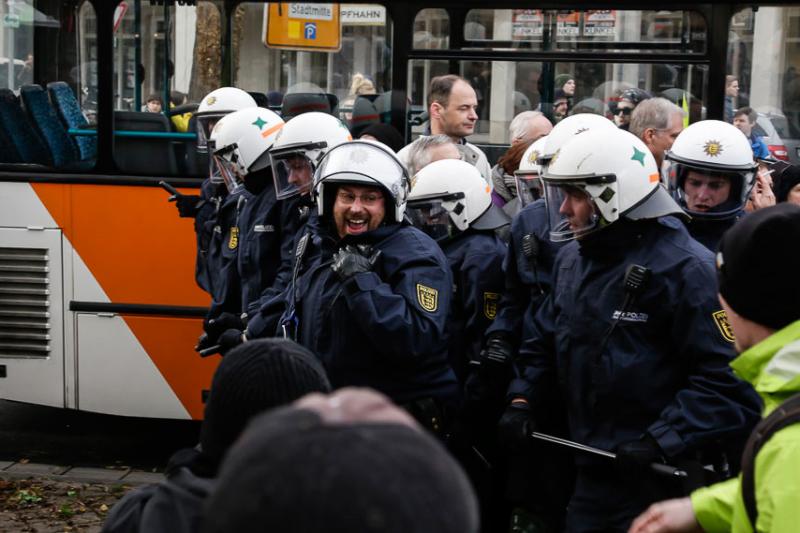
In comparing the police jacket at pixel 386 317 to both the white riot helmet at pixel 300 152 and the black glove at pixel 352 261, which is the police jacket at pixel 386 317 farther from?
the white riot helmet at pixel 300 152

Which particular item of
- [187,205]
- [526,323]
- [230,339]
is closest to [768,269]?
[526,323]

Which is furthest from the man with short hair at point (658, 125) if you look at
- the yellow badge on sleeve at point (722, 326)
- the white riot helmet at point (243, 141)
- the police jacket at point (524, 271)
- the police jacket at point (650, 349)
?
the yellow badge on sleeve at point (722, 326)

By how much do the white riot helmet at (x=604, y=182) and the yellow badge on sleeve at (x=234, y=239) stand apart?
2.36 meters

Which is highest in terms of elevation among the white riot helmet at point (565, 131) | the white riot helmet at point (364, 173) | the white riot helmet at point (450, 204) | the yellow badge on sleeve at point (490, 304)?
the white riot helmet at point (565, 131)

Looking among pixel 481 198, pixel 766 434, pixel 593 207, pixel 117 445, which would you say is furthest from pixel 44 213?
pixel 766 434

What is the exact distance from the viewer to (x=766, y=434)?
2.16m

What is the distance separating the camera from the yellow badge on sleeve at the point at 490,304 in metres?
4.77

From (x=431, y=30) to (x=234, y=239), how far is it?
1.70 meters

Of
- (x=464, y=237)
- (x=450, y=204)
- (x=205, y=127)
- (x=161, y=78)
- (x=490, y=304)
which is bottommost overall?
(x=490, y=304)

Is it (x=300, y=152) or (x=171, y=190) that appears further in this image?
(x=171, y=190)

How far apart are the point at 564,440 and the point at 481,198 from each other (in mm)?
1439

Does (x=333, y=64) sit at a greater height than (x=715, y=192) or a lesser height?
greater

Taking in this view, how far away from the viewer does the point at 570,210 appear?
153 inches

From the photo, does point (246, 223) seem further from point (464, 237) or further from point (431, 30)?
point (431, 30)
